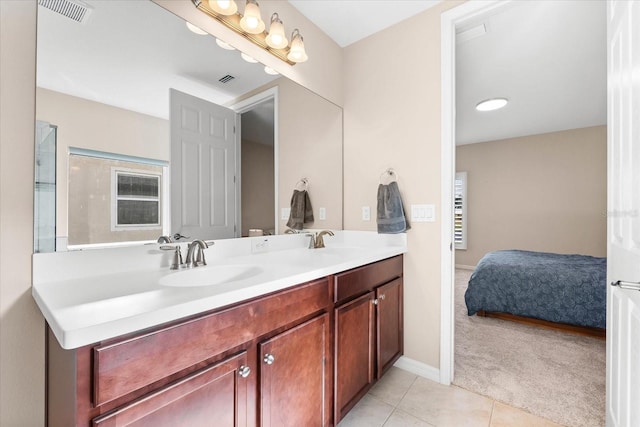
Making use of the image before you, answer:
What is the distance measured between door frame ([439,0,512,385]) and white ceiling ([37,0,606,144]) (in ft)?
0.64

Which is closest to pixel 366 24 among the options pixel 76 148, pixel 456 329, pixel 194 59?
pixel 194 59

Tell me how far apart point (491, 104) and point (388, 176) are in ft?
7.32

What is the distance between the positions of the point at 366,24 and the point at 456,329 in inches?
105

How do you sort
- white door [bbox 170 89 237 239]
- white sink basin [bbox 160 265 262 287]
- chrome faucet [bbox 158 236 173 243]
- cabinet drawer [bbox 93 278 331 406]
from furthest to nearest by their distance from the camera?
white door [bbox 170 89 237 239] < chrome faucet [bbox 158 236 173 243] < white sink basin [bbox 160 265 262 287] < cabinet drawer [bbox 93 278 331 406]

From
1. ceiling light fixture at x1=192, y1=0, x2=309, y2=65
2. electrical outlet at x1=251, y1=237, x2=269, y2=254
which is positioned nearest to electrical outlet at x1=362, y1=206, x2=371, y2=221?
electrical outlet at x1=251, y1=237, x2=269, y2=254

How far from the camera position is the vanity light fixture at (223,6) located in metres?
Answer: 1.38

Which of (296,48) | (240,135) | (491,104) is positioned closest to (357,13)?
(296,48)

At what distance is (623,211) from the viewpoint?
1074 millimetres

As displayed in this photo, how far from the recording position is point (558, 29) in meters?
2.05

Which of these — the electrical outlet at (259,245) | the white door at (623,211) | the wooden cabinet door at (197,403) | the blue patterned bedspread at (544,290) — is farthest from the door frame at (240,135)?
the blue patterned bedspread at (544,290)

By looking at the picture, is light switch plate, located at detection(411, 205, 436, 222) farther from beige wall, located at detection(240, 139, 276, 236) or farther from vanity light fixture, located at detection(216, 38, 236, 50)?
vanity light fixture, located at detection(216, 38, 236, 50)

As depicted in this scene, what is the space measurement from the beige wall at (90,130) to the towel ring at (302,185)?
0.89m

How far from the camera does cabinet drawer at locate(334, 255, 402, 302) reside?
4.40ft

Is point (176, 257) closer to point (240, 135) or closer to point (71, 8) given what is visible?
point (240, 135)
